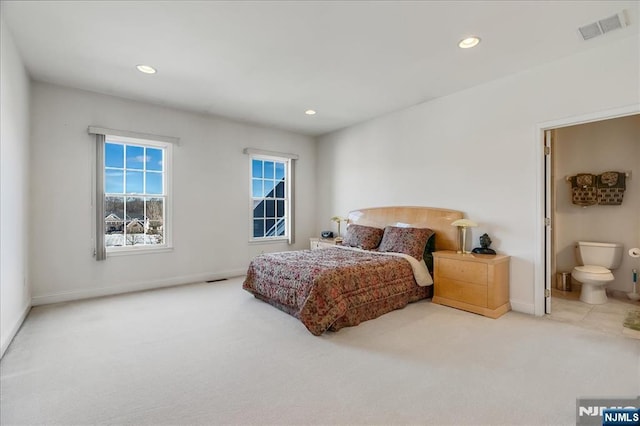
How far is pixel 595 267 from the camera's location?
3.69 meters

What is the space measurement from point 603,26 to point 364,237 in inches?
129

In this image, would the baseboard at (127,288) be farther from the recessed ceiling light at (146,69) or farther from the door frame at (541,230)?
the door frame at (541,230)

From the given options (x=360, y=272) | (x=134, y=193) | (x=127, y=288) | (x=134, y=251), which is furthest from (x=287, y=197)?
(x=360, y=272)

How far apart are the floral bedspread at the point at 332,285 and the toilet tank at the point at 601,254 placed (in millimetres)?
2230

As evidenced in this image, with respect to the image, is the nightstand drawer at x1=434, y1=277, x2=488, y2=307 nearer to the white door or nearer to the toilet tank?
the white door

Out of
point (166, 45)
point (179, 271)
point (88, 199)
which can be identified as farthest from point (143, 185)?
point (166, 45)

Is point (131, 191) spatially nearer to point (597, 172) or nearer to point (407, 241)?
point (407, 241)

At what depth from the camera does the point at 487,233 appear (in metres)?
3.68

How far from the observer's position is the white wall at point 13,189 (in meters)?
2.45

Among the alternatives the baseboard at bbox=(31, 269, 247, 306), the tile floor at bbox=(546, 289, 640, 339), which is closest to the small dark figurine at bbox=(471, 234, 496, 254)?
the tile floor at bbox=(546, 289, 640, 339)

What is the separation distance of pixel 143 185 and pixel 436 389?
14.6 ft

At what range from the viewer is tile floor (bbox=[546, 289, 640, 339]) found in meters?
2.86

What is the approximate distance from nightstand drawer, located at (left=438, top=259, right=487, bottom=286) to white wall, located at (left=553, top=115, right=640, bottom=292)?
2.06 m

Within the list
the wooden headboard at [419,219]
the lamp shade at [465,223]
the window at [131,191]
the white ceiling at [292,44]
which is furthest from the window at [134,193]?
the lamp shade at [465,223]
